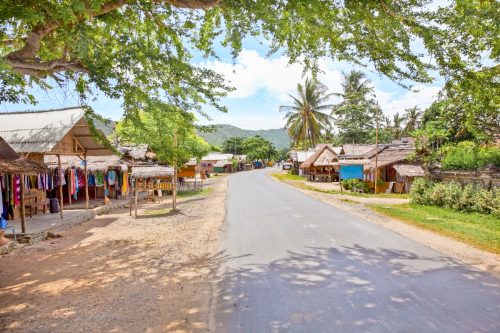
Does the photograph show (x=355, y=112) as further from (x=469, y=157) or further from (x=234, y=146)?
(x=234, y=146)

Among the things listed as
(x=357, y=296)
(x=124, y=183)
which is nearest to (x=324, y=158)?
(x=124, y=183)

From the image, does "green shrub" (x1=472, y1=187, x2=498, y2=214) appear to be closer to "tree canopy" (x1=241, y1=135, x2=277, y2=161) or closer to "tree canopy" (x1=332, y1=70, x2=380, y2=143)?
"tree canopy" (x1=332, y1=70, x2=380, y2=143)

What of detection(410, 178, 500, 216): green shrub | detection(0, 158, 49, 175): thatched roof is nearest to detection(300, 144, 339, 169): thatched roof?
detection(410, 178, 500, 216): green shrub

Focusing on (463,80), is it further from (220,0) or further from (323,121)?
(323,121)

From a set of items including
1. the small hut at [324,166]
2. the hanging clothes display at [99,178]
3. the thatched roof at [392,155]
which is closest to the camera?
the hanging clothes display at [99,178]

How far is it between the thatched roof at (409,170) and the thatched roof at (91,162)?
18817 mm

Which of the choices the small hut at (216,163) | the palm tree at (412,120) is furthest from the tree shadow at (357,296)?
the small hut at (216,163)

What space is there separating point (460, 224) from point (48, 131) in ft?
52.0

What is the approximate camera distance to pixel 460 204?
53.4ft

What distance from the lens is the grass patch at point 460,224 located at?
10.1 m

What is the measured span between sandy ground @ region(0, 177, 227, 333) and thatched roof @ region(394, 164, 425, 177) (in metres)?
18.3

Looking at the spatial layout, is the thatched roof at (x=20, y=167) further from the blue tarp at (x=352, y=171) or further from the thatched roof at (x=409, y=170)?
the blue tarp at (x=352, y=171)

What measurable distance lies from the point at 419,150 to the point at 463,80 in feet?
60.7

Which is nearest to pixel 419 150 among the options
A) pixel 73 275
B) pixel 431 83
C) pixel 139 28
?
pixel 431 83
